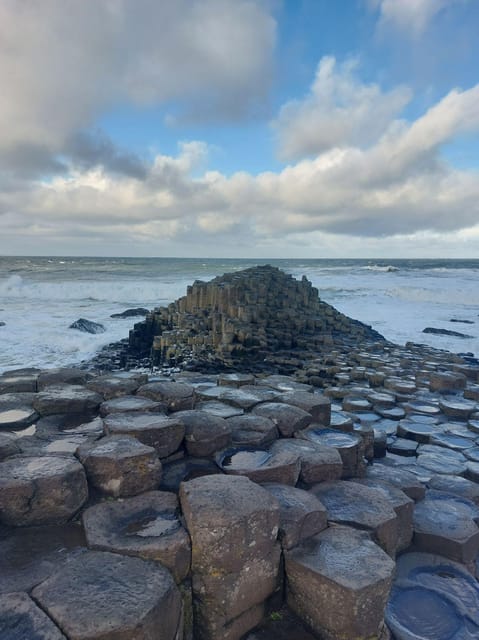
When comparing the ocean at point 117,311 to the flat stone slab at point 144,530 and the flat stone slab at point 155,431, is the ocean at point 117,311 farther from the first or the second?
the flat stone slab at point 144,530

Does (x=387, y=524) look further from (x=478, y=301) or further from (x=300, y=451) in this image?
(x=478, y=301)

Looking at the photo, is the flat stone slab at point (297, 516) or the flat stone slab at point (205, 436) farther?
the flat stone slab at point (205, 436)

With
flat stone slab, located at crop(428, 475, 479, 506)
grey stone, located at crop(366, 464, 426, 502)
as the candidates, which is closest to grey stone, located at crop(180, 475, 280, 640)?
grey stone, located at crop(366, 464, 426, 502)

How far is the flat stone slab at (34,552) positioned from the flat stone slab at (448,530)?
7.45 ft

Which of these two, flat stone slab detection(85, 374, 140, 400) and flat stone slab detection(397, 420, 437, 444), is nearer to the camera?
flat stone slab detection(85, 374, 140, 400)

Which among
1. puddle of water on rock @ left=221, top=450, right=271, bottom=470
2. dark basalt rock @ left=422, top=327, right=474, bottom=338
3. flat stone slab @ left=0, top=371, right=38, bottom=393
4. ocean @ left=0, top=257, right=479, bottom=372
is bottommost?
ocean @ left=0, top=257, right=479, bottom=372

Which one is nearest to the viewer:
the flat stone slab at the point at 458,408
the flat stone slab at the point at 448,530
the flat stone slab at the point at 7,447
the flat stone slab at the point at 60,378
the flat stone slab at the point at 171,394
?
the flat stone slab at the point at 7,447

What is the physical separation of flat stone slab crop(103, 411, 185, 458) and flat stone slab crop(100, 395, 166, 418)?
27 centimetres

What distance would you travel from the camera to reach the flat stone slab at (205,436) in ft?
9.73

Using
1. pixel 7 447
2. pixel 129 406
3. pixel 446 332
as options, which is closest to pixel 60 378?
pixel 129 406

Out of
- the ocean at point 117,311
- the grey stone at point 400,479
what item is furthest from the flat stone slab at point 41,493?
the ocean at point 117,311

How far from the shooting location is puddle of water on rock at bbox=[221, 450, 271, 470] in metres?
2.80

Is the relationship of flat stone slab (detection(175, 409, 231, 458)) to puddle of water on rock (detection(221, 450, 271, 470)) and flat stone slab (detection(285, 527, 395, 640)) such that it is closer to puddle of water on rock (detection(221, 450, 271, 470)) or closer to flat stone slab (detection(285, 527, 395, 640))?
puddle of water on rock (detection(221, 450, 271, 470))

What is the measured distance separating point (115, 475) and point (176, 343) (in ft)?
30.2
